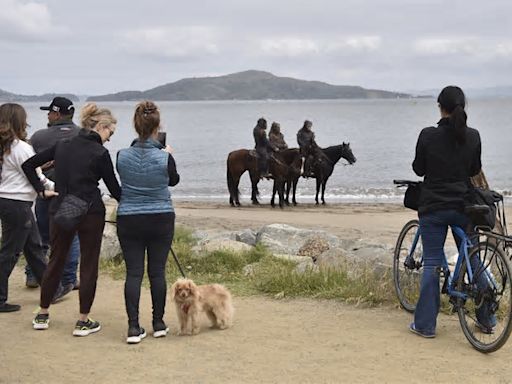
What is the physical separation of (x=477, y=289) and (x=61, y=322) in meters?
3.61

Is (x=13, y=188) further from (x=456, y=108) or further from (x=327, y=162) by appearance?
(x=327, y=162)

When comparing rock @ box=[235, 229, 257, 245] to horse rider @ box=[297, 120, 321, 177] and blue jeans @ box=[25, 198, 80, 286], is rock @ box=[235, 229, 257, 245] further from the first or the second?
horse rider @ box=[297, 120, 321, 177]

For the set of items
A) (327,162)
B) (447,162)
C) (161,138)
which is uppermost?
(161,138)

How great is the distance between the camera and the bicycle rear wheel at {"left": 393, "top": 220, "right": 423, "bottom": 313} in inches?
263

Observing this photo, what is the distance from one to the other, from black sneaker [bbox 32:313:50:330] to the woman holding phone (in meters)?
0.92

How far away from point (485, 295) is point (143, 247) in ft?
8.86

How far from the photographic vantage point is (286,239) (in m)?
11.3

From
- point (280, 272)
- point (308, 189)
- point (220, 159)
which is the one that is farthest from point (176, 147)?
point (280, 272)

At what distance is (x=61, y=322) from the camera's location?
6.41 meters

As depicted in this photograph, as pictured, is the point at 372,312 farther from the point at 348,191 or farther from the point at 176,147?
the point at 176,147

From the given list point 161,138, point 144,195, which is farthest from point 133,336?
point 161,138

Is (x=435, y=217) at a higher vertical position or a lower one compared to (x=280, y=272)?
higher

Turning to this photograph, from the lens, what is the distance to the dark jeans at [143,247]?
5527 millimetres

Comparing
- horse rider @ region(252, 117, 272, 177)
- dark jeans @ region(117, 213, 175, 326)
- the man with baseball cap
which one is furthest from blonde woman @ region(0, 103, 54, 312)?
horse rider @ region(252, 117, 272, 177)
